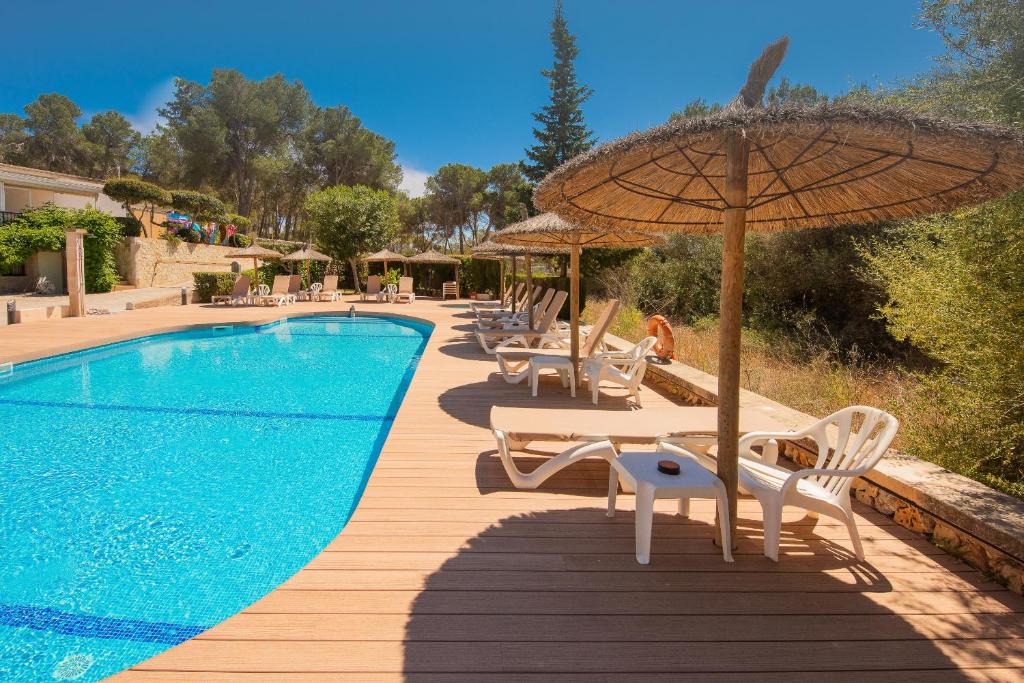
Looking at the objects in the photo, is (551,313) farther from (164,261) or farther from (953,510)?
(164,261)

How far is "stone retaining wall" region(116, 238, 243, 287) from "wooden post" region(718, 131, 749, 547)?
2087 centimetres

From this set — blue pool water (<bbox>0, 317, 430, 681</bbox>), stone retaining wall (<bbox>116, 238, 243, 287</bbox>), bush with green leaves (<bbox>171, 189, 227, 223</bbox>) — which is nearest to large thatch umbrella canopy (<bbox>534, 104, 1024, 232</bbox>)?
blue pool water (<bbox>0, 317, 430, 681</bbox>)

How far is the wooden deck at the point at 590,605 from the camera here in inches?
70.6

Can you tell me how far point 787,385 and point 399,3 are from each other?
59.7 ft

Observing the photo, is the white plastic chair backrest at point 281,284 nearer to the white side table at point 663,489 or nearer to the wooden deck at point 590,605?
the wooden deck at point 590,605

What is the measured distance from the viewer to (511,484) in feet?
11.3

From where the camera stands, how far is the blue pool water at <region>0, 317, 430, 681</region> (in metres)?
2.79

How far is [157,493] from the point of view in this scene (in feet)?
13.9

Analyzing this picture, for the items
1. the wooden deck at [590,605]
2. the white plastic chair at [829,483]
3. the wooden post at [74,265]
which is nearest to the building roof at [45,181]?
the wooden post at [74,265]

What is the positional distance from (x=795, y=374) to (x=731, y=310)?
17.9 feet

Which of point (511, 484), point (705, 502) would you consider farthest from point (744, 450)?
point (511, 484)

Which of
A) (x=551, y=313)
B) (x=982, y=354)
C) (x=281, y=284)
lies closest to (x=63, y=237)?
(x=281, y=284)

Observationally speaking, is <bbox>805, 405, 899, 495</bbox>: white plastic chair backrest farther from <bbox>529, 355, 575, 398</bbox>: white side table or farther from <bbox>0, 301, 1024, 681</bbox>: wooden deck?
<bbox>529, 355, 575, 398</bbox>: white side table

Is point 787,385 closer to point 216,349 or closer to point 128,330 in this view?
point 216,349
